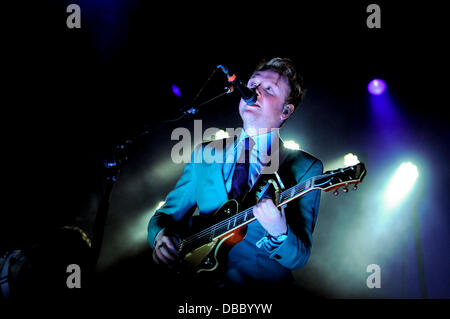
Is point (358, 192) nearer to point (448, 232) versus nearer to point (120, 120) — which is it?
point (448, 232)

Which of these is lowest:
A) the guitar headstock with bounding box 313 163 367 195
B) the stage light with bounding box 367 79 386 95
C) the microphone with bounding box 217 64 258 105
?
the guitar headstock with bounding box 313 163 367 195

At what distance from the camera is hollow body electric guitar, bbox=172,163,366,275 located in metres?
2.26

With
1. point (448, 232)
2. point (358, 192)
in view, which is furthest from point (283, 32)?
point (448, 232)

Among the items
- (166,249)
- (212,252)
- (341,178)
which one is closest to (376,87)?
(341,178)

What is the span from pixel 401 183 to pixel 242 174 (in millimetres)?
3413

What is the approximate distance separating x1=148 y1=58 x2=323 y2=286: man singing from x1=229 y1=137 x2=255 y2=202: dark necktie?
0.01 metres

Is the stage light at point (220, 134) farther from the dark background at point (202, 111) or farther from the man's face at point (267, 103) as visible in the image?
the man's face at point (267, 103)

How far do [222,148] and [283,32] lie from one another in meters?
2.49

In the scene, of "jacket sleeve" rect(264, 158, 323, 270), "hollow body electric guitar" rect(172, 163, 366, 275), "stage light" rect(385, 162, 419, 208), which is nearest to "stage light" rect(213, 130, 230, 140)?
"jacket sleeve" rect(264, 158, 323, 270)

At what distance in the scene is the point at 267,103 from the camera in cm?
286

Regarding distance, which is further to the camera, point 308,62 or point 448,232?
point 308,62

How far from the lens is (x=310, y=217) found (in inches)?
97.0

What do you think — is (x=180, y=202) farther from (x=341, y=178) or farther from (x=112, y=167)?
(x=341, y=178)

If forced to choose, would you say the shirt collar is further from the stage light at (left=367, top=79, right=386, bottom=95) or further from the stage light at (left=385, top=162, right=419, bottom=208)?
the stage light at (left=385, top=162, right=419, bottom=208)
